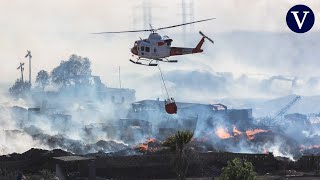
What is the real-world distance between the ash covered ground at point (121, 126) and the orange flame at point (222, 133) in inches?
9.7

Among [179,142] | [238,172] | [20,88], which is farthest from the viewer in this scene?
[20,88]

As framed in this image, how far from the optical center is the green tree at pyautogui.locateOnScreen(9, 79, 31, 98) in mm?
193625

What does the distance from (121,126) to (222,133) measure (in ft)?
80.0

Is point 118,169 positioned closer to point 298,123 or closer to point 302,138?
point 302,138

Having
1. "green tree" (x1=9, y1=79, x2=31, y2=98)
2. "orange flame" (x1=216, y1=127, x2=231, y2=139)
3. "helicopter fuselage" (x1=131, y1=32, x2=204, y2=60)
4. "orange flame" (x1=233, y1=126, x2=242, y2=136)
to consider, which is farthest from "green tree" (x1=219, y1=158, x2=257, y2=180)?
"green tree" (x1=9, y1=79, x2=31, y2=98)

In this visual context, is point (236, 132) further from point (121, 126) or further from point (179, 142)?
point (179, 142)

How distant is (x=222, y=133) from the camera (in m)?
136

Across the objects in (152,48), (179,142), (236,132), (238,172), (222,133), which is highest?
(152,48)

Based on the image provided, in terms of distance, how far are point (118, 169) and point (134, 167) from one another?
2.00 meters

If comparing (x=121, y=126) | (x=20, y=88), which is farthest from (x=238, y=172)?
(x=20, y=88)

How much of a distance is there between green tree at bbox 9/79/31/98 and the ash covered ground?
123 cm

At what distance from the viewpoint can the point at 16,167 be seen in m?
67.9

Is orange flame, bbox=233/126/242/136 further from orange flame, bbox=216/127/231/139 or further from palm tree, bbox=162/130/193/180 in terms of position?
palm tree, bbox=162/130/193/180

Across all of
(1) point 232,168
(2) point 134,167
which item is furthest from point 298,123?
(1) point 232,168
